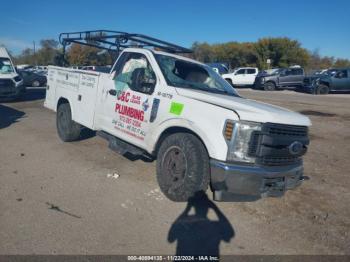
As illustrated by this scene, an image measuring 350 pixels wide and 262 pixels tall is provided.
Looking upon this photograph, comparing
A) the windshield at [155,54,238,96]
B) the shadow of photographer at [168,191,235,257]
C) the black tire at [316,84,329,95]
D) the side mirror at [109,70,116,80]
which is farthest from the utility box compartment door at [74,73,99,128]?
the black tire at [316,84,329,95]

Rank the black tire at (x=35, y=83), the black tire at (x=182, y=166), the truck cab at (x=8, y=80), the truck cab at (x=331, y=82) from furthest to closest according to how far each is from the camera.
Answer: the truck cab at (x=331, y=82), the black tire at (x=35, y=83), the truck cab at (x=8, y=80), the black tire at (x=182, y=166)

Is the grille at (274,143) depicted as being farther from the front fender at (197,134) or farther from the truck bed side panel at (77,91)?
the truck bed side panel at (77,91)

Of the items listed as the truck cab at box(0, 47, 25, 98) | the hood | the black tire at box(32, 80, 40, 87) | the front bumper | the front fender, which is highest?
the hood

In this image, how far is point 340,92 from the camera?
2827 cm

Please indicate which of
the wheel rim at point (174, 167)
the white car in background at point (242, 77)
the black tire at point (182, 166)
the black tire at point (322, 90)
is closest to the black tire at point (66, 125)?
the black tire at point (182, 166)

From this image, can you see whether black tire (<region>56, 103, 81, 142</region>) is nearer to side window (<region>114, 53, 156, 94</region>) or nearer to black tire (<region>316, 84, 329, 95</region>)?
side window (<region>114, 53, 156, 94</region>)

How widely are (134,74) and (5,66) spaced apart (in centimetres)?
1297

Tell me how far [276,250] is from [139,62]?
359 cm

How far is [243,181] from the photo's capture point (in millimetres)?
3986

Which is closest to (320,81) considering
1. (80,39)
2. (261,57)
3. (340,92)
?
(340,92)

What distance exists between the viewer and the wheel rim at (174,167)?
448 cm

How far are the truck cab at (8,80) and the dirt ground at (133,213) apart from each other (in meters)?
9.40

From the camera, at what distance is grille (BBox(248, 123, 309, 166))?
404cm

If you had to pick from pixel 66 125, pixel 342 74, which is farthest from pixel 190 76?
pixel 342 74
